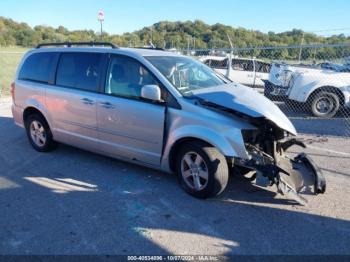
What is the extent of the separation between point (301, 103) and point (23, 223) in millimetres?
8159

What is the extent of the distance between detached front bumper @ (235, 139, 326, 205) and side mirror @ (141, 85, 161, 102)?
1.27m

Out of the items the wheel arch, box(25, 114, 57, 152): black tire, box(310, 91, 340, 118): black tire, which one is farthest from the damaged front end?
box(310, 91, 340, 118): black tire

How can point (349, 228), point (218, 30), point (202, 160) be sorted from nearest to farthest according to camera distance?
point (349, 228), point (202, 160), point (218, 30)

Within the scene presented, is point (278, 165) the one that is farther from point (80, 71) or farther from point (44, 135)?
point (44, 135)

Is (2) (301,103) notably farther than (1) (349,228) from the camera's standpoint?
Yes

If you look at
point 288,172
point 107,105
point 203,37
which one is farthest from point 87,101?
point 203,37

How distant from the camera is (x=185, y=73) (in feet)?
16.2

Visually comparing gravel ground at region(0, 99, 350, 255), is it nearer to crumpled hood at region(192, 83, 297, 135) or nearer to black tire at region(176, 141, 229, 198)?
black tire at region(176, 141, 229, 198)

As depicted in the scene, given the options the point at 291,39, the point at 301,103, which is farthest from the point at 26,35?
the point at 301,103

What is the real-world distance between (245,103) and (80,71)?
2645 millimetres

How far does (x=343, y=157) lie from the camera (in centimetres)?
606

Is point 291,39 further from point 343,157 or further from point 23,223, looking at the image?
point 23,223

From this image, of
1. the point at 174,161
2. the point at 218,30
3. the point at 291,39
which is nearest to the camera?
the point at 174,161

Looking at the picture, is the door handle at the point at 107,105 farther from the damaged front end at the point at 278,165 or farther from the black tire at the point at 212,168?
the damaged front end at the point at 278,165
